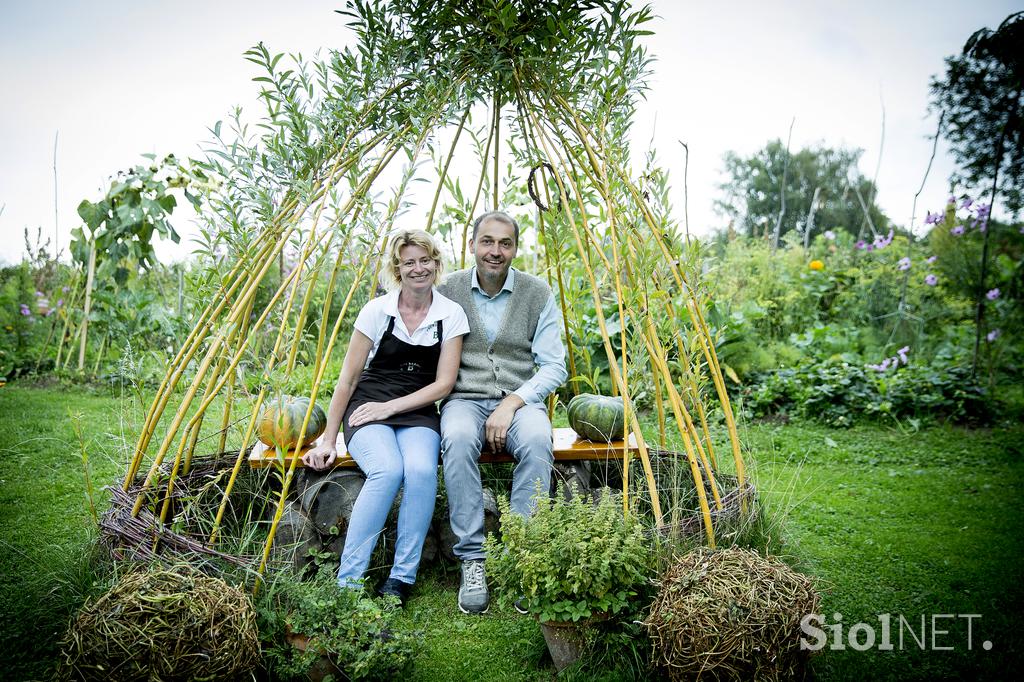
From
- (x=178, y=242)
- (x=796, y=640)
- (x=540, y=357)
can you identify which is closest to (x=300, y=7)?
(x=178, y=242)

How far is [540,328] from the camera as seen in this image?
307 centimetres

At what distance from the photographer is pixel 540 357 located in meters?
3.03

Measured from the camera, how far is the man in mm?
2578

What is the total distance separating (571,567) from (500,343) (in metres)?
1.29

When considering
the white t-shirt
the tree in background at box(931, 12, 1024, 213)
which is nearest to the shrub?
the tree in background at box(931, 12, 1024, 213)

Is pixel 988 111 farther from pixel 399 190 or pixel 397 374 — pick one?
pixel 397 374

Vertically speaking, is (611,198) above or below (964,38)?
below

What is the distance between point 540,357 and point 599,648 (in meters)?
→ 1.34

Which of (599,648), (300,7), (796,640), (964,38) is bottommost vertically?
(599,648)

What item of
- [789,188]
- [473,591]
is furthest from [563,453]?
[789,188]

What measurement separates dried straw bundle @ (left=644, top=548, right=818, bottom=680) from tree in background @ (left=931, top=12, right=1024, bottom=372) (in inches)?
120

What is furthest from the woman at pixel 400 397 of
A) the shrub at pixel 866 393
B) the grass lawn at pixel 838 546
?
the shrub at pixel 866 393

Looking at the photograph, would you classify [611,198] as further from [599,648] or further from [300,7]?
[300,7]

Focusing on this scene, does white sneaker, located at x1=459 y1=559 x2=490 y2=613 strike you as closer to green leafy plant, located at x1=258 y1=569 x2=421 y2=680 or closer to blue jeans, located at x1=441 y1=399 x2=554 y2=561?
blue jeans, located at x1=441 y1=399 x2=554 y2=561
